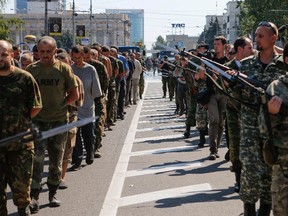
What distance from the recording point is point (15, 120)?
18.7ft

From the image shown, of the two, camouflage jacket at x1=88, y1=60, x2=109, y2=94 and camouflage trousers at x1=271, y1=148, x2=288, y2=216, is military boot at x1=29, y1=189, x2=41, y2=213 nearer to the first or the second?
camouflage trousers at x1=271, y1=148, x2=288, y2=216

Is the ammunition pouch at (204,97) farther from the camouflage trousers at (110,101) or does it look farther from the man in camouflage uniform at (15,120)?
the man in camouflage uniform at (15,120)

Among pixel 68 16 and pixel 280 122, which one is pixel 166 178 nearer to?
pixel 280 122

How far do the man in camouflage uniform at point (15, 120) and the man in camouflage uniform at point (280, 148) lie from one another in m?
2.20

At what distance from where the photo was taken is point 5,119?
18.6ft

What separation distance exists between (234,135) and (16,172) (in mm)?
2967

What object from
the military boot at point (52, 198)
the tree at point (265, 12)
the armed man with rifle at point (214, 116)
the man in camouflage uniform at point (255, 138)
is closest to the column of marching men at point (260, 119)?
the man in camouflage uniform at point (255, 138)

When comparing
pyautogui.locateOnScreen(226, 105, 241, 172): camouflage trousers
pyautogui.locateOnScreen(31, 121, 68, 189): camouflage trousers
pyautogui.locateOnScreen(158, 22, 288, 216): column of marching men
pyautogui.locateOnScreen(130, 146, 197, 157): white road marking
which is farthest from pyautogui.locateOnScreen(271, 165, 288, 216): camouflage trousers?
pyautogui.locateOnScreen(130, 146, 197, 157): white road marking

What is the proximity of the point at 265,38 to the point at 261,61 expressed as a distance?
0.72 feet

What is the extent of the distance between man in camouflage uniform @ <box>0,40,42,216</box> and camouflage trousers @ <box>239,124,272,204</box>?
2.01 metres

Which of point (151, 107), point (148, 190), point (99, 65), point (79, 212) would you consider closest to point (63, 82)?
point (79, 212)

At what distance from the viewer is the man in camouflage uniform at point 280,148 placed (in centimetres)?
462

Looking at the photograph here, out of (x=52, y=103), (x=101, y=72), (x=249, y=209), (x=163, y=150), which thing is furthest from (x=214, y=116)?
(x=249, y=209)

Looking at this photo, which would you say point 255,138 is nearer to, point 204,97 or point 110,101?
point 204,97
